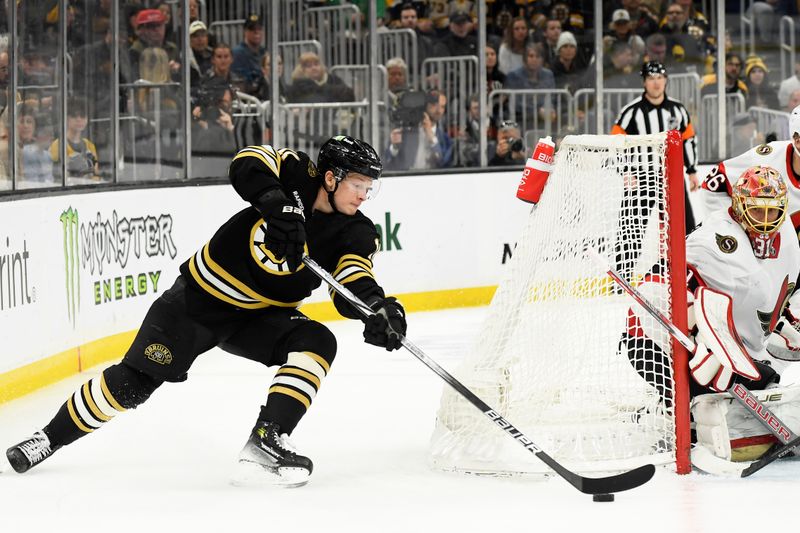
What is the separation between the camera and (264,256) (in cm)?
358

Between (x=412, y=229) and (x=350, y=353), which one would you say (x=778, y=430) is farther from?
(x=412, y=229)

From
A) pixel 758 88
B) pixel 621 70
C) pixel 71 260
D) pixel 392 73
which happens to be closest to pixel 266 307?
pixel 71 260

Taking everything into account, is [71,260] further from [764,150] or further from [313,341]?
[764,150]

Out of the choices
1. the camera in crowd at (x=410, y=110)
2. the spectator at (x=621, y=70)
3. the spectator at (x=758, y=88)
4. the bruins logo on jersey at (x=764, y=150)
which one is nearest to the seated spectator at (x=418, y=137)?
the camera in crowd at (x=410, y=110)

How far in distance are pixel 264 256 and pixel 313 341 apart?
242 millimetres

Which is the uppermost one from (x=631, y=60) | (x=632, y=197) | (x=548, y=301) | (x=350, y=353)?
(x=631, y=60)

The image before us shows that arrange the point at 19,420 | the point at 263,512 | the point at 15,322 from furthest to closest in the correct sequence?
the point at 15,322 < the point at 19,420 < the point at 263,512

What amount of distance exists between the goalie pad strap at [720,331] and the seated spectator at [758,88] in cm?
577

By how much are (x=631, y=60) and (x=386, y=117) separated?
1827 mm

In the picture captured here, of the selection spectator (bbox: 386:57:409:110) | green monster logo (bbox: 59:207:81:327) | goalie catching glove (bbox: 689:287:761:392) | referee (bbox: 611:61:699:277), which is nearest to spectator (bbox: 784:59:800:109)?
referee (bbox: 611:61:699:277)

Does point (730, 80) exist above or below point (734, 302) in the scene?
above

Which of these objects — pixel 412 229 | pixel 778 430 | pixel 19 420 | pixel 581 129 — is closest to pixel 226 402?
pixel 19 420

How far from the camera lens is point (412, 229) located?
7.73 meters

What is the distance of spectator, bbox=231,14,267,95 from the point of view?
7344 millimetres
